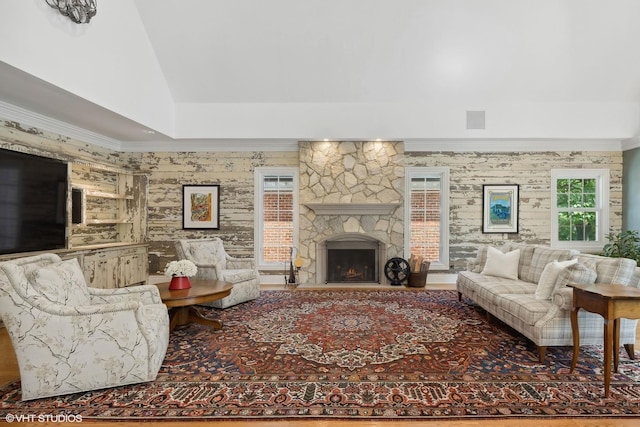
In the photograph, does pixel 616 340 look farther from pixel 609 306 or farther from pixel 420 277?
pixel 420 277

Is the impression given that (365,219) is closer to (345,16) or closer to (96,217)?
(345,16)

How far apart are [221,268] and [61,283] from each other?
246 cm

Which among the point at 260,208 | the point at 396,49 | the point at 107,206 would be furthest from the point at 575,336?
the point at 107,206

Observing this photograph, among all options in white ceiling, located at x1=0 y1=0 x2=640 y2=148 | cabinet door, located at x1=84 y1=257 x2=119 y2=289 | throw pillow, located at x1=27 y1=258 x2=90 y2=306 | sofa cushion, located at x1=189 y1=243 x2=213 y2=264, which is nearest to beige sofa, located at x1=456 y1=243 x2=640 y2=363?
white ceiling, located at x1=0 y1=0 x2=640 y2=148

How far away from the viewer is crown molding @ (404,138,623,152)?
6.43 meters

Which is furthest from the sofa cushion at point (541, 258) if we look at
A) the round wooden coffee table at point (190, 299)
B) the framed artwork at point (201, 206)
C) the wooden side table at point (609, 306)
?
the framed artwork at point (201, 206)

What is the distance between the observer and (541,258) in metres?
4.30

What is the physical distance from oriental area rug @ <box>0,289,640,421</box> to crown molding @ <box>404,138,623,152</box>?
3477 millimetres

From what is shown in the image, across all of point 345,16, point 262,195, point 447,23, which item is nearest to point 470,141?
point 447,23

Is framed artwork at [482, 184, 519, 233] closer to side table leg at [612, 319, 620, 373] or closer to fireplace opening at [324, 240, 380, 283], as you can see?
fireplace opening at [324, 240, 380, 283]

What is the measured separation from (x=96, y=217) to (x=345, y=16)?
5.20 m

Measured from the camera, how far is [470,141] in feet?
21.1

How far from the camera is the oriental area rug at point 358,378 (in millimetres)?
2350

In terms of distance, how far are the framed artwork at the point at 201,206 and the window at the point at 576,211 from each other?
6404 millimetres
